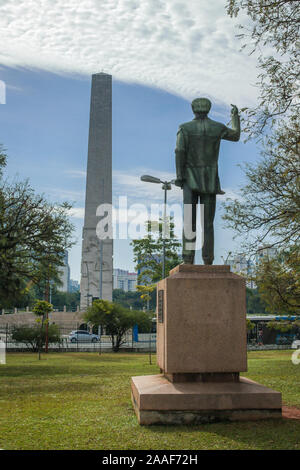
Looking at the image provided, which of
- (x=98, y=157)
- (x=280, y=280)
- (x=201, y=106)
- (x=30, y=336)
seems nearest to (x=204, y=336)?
(x=201, y=106)

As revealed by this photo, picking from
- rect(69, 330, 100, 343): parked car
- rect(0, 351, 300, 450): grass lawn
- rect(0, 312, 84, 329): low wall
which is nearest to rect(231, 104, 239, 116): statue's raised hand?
rect(0, 351, 300, 450): grass lawn

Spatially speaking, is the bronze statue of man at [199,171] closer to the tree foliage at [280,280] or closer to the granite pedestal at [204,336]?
the granite pedestal at [204,336]

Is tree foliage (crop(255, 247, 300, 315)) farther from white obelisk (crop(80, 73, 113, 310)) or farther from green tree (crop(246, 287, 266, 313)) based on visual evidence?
white obelisk (crop(80, 73, 113, 310))

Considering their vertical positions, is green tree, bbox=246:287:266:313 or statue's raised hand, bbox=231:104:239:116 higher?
statue's raised hand, bbox=231:104:239:116

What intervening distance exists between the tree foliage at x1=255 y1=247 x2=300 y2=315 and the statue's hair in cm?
656

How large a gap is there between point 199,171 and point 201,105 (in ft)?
3.62

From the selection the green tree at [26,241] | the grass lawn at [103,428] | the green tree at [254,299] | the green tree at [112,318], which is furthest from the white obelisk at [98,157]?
the grass lawn at [103,428]

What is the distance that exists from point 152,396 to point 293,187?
8.44 m

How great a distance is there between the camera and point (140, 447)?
5.21m

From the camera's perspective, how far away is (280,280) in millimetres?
14141

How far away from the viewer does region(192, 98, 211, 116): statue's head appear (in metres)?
7.70

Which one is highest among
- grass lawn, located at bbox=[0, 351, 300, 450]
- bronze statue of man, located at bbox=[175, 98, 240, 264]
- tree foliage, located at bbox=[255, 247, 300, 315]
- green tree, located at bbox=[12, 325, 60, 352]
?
bronze statue of man, located at bbox=[175, 98, 240, 264]

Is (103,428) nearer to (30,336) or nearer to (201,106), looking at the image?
(201,106)

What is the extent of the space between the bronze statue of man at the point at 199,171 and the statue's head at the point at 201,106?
18cm
